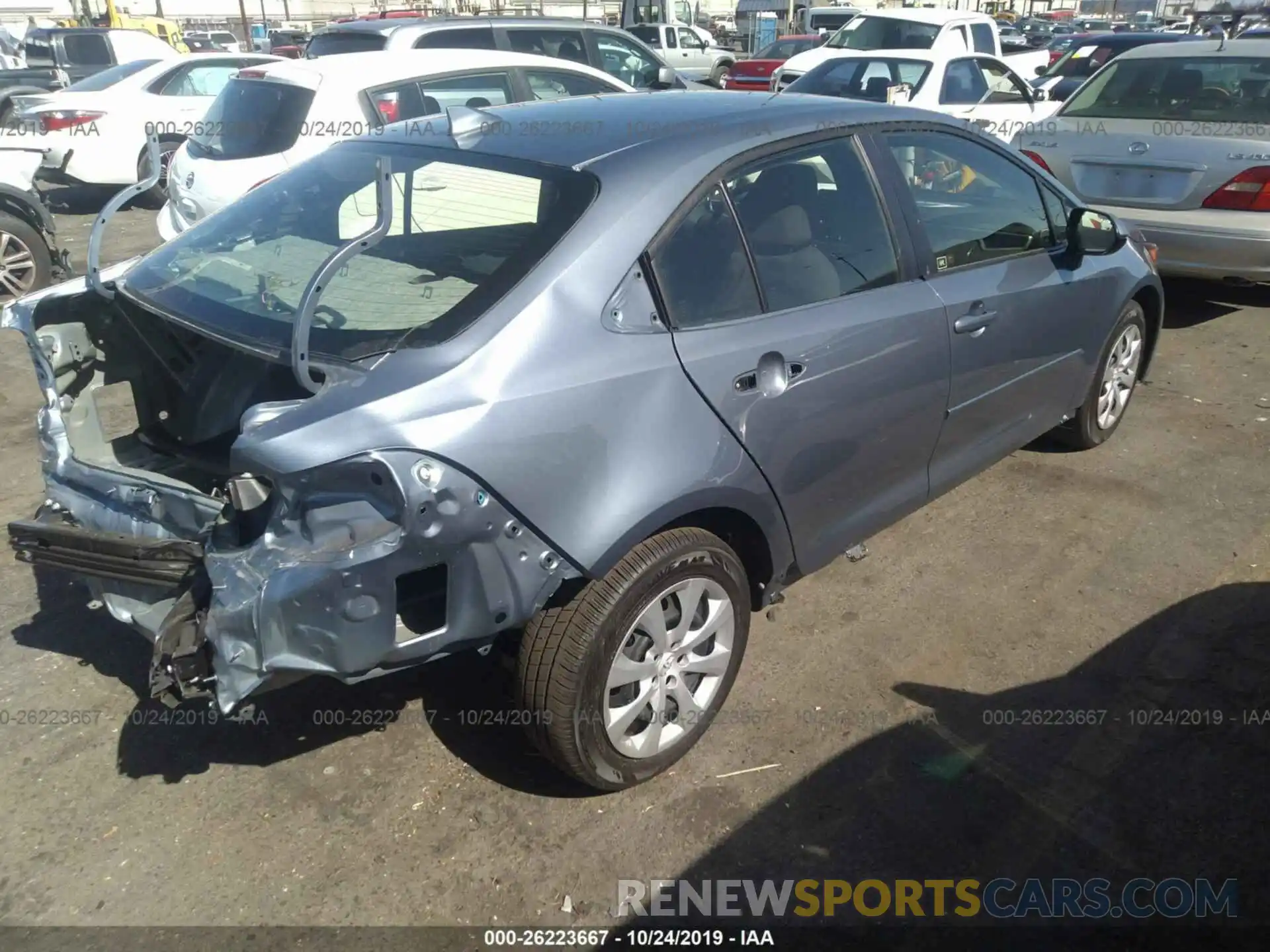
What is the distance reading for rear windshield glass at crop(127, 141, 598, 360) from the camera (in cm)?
257

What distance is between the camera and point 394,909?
248 cm

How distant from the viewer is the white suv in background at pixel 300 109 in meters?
6.22

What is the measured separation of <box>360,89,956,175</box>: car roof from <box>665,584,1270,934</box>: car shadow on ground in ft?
5.94

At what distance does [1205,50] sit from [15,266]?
28.3 ft

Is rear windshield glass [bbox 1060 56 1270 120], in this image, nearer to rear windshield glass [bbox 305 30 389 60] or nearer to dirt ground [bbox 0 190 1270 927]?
dirt ground [bbox 0 190 1270 927]

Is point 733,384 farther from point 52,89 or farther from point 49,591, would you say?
point 52,89

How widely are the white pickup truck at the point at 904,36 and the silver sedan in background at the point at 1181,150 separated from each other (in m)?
5.31

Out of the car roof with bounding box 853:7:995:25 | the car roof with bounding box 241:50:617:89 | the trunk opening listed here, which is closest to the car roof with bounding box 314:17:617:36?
the car roof with bounding box 241:50:617:89

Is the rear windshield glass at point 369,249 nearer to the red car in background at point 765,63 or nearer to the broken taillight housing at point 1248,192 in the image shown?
the broken taillight housing at point 1248,192

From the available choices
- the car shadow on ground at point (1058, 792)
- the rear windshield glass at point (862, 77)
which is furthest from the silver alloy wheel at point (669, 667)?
the rear windshield glass at point (862, 77)

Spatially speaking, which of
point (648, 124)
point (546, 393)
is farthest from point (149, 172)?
point (546, 393)

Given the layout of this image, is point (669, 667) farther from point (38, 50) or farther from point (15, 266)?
point (38, 50)

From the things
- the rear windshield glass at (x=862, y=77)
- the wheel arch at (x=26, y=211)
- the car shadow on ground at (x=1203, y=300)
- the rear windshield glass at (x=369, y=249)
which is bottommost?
the car shadow on ground at (x=1203, y=300)

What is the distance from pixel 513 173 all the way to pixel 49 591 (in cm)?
246
